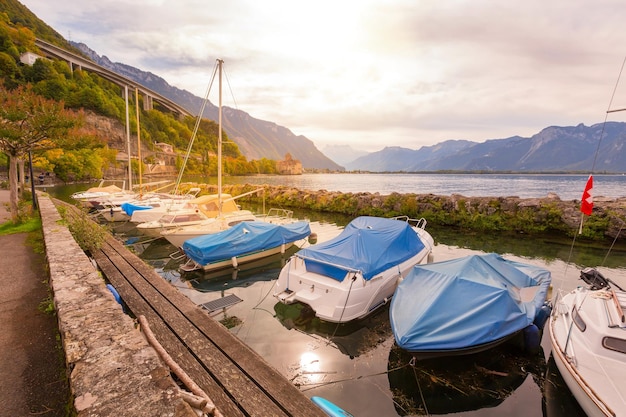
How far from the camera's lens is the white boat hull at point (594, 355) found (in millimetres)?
4887

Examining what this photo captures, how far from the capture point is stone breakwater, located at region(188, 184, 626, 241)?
63.6 ft

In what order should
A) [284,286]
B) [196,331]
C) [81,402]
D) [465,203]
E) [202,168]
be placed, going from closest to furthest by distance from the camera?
[81,402] → [196,331] → [284,286] → [465,203] → [202,168]

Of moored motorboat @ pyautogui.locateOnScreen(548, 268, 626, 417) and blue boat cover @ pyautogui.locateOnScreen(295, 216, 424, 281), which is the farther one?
blue boat cover @ pyautogui.locateOnScreen(295, 216, 424, 281)

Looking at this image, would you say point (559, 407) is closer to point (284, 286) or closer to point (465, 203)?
point (284, 286)

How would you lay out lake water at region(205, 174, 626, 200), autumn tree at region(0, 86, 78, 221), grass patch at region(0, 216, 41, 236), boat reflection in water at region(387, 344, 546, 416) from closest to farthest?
boat reflection in water at region(387, 344, 546, 416) → autumn tree at region(0, 86, 78, 221) → grass patch at region(0, 216, 41, 236) → lake water at region(205, 174, 626, 200)

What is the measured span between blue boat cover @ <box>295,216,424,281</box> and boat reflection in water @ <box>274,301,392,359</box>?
1.42 metres

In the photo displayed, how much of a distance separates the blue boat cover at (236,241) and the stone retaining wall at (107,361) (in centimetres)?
744

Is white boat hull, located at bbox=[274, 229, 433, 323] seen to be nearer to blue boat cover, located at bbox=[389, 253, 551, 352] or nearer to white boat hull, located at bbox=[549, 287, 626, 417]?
blue boat cover, located at bbox=[389, 253, 551, 352]

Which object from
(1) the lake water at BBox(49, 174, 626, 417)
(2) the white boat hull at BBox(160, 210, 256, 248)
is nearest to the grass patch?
(2) the white boat hull at BBox(160, 210, 256, 248)

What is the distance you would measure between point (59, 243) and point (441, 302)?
10.1 metres

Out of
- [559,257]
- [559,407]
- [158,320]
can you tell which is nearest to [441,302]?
[559,407]

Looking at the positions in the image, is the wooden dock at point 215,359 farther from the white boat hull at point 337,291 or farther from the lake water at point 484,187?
the lake water at point 484,187

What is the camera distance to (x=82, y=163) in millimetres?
59500

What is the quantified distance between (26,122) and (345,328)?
14632mm
